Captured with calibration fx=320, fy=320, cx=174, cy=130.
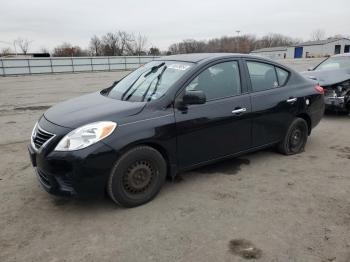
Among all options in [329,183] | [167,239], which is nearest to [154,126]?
[167,239]

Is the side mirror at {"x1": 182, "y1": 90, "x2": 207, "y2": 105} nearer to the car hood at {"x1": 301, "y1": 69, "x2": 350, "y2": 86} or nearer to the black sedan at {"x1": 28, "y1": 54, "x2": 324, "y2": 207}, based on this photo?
the black sedan at {"x1": 28, "y1": 54, "x2": 324, "y2": 207}

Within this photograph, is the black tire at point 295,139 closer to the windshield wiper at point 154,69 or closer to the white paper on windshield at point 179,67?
the white paper on windshield at point 179,67

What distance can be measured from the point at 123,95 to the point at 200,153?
4.10ft

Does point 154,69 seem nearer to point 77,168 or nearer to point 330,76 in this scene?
point 77,168

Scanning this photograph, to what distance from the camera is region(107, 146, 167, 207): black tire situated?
11.0 ft

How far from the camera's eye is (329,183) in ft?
13.6

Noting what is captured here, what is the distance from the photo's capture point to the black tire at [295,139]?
201 inches

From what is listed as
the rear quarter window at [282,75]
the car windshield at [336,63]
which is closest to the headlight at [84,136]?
the rear quarter window at [282,75]

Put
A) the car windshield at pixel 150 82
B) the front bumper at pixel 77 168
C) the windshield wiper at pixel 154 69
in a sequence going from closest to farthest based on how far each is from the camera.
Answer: the front bumper at pixel 77 168 < the car windshield at pixel 150 82 < the windshield wiper at pixel 154 69

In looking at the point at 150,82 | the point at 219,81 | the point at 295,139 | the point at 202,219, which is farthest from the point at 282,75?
the point at 202,219

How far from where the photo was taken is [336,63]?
8.87 metres

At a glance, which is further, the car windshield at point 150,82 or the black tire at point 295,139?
the black tire at point 295,139

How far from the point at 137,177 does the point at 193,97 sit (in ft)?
3.60

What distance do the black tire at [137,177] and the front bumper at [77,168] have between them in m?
0.11
